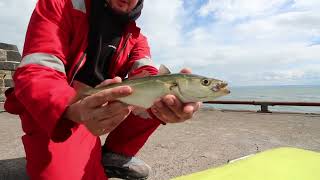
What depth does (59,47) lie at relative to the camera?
2.63 metres

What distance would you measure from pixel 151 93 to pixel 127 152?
1513 mm

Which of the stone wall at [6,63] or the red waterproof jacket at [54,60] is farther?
the stone wall at [6,63]

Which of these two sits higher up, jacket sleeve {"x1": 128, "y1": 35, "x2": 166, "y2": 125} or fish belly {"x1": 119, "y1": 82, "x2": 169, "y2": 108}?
jacket sleeve {"x1": 128, "y1": 35, "x2": 166, "y2": 125}

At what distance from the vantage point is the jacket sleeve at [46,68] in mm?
2123

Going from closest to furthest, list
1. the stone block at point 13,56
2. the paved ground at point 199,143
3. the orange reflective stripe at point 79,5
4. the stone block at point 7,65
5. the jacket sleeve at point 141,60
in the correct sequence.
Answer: the orange reflective stripe at point 79,5 < the jacket sleeve at point 141,60 < the paved ground at point 199,143 < the stone block at point 7,65 < the stone block at point 13,56

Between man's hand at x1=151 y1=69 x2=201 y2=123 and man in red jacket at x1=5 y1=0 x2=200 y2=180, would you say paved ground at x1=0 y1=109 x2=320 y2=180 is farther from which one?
man's hand at x1=151 y1=69 x2=201 y2=123

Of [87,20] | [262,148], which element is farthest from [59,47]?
[262,148]

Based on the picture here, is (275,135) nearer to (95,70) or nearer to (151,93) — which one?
(95,70)

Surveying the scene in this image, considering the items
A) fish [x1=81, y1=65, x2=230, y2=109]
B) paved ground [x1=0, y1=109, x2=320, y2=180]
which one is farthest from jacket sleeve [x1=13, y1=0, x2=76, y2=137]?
paved ground [x1=0, y1=109, x2=320, y2=180]

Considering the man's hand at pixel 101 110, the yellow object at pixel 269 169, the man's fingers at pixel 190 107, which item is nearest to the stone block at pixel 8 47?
the yellow object at pixel 269 169

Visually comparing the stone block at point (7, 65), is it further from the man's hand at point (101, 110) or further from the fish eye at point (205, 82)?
the fish eye at point (205, 82)

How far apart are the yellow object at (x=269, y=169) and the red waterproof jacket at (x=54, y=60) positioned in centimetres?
91

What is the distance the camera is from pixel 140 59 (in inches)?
132

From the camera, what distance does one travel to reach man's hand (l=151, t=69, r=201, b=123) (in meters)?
2.16
